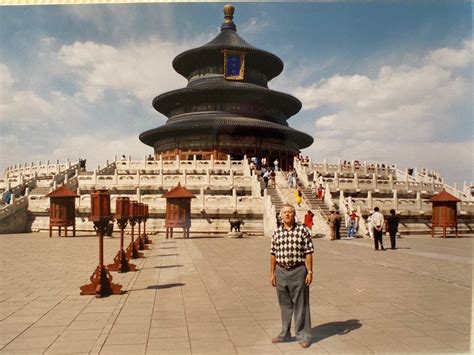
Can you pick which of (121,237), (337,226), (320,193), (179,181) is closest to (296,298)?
(121,237)

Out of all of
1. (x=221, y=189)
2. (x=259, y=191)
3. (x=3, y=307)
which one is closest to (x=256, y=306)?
(x=3, y=307)

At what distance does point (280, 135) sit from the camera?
1945 inches

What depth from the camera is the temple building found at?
47156mm

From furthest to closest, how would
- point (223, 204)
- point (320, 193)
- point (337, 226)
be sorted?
1. point (320, 193)
2. point (223, 204)
3. point (337, 226)

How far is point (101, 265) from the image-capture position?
948cm

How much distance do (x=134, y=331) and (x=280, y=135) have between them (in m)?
44.0

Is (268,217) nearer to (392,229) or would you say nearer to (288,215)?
(392,229)

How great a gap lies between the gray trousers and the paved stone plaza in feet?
0.71

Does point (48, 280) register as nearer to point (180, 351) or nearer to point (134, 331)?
point (134, 331)

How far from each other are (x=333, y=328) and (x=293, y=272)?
1348 millimetres

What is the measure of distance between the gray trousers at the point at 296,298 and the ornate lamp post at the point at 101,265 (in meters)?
4.59

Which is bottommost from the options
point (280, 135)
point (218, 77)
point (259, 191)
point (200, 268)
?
point (200, 268)

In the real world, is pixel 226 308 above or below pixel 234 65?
below

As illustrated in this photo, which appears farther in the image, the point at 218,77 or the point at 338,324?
the point at 218,77
